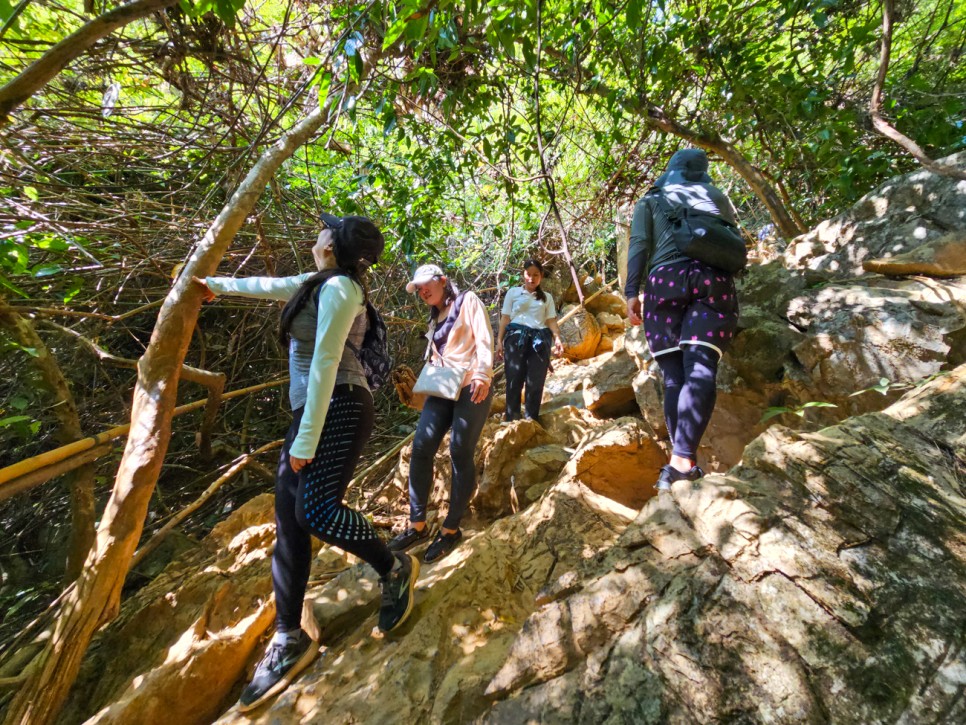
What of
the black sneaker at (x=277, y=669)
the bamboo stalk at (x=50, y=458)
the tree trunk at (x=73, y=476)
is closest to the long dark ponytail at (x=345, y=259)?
the bamboo stalk at (x=50, y=458)

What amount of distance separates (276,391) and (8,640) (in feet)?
9.26

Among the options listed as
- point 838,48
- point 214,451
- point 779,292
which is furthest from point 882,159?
point 214,451

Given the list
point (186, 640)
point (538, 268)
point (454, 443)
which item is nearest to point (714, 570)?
point (454, 443)

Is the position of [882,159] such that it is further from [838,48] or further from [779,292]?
[779,292]

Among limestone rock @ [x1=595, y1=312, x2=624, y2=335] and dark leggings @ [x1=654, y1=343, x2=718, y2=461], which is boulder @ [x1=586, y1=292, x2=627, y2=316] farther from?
dark leggings @ [x1=654, y1=343, x2=718, y2=461]

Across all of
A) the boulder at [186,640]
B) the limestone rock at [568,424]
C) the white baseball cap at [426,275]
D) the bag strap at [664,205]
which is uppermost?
the bag strap at [664,205]

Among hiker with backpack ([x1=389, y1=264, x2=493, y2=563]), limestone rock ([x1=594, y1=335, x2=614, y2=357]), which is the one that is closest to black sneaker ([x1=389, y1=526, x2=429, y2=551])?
hiker with backpack ([x1=389, y1=264, x2=493, y2=563])

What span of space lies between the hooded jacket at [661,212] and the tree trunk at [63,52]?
217 cm

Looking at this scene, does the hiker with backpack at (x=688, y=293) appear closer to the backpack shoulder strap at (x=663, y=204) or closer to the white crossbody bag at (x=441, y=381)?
the backpack shoulder strap at (x=663, y=204)

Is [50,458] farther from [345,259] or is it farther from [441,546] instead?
[441,546]

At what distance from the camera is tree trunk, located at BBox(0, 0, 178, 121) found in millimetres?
1453

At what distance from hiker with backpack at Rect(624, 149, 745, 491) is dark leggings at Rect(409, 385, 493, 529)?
38.2 inches

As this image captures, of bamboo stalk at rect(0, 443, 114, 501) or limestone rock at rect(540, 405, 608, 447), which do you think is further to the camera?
limestone rock at rect(540, 405, 608, 447)

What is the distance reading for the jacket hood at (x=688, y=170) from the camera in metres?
2.37
